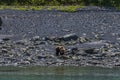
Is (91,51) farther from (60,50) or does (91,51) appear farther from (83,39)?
(83,39)

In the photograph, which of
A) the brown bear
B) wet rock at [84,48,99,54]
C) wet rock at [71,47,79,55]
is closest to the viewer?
the brown bear

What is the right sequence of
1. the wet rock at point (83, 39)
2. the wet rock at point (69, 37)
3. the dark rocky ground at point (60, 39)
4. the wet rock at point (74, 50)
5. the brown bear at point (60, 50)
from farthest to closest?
the wet rock at point (69, 37) < the wet rock at point (83, 39) < the wet rock at point (74, 50) < the brown bear at point (60, 50) < the dark rocky ground at point (60, 39)

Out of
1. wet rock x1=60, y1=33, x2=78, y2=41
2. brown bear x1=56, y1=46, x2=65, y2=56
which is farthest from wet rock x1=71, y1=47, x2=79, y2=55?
wet rock x1=60, y1=33, x2=78, y2=41

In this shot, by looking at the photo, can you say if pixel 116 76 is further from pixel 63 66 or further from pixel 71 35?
pixel 71 35

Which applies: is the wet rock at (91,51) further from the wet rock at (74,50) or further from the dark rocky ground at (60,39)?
the wet rock at (74,50)

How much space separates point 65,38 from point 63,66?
5962mm

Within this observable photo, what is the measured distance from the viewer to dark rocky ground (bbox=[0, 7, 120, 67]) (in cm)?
2547

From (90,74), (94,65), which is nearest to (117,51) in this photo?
(94,65)

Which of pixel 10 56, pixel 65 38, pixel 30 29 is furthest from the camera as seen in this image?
pixel 30 29

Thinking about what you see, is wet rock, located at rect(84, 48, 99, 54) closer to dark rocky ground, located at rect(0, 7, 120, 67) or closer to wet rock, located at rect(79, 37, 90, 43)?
dark rocky ground, located at rect(0, 7, 120, 67)

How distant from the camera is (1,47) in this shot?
28031 mm

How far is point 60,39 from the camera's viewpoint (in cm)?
2997

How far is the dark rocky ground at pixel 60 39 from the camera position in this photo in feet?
83.6

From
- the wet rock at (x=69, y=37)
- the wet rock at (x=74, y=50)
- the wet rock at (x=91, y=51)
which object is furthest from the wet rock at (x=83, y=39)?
the wet rock at (x=91, y=51)
